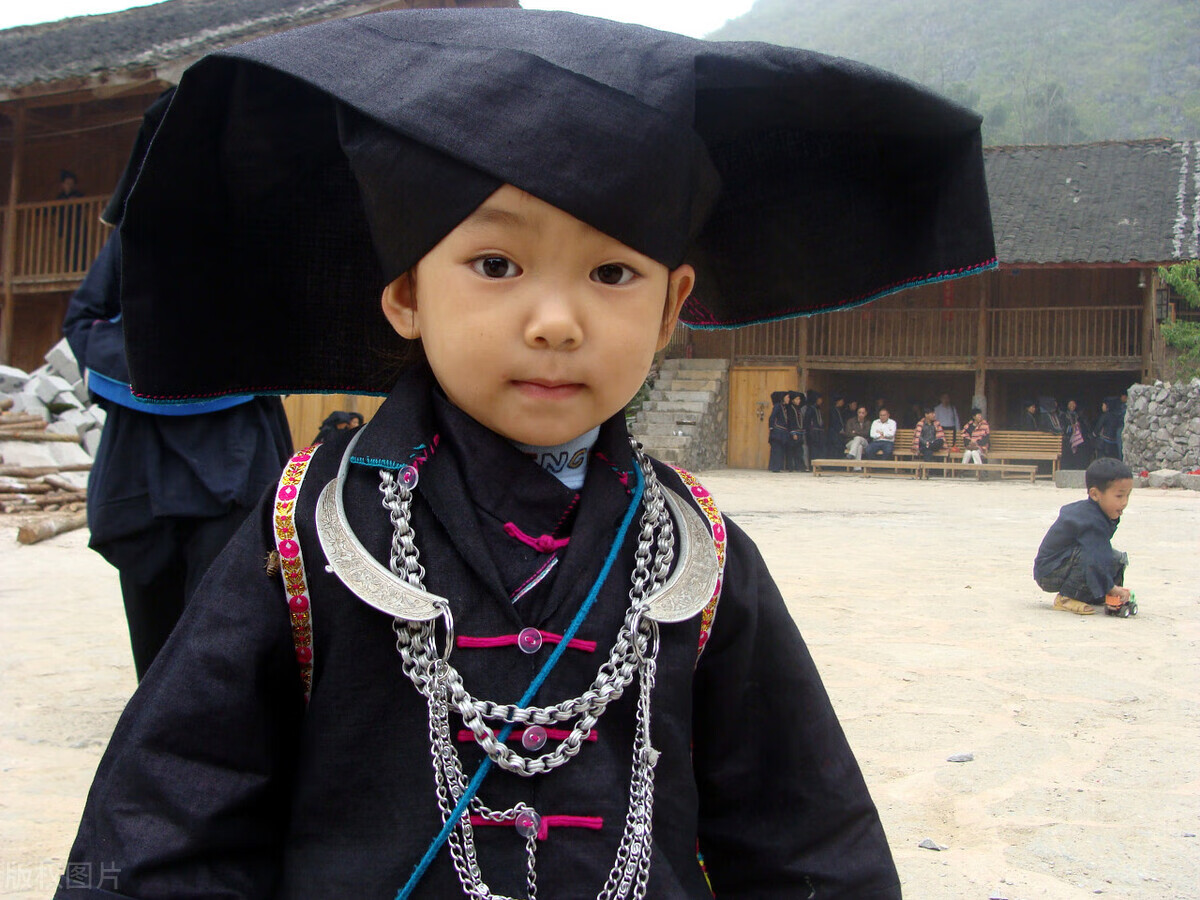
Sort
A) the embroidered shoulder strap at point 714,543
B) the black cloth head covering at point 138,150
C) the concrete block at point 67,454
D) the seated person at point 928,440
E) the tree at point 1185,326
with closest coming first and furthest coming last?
the embroidered shoulder strap at point 714,543
the black cloth head covering at point 138,150
the concrete block at point 67,454
the tree at point 1185,326
the seated person at point 928,440

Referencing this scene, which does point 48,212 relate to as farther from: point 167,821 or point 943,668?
point 167,821

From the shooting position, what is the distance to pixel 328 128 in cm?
149

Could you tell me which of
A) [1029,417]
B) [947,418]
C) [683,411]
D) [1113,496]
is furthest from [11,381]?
[1029,417]

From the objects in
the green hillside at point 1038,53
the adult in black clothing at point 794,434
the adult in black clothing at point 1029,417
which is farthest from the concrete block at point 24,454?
the green hillside at point 1038,53

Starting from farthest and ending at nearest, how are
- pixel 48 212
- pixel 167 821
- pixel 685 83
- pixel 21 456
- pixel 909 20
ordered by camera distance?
pixel 909 20 < pixel 48 212 < pixel 21 456 < pixel 685 83 < pixel 167 821

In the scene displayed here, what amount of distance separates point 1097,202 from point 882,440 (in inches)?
273

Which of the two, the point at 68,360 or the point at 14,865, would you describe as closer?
the point at 14,865

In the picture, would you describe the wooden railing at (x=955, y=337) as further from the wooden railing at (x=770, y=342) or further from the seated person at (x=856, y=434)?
the seated person at (x=856, y=434)

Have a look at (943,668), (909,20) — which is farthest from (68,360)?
(909,20)

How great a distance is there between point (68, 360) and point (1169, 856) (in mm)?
A: 13140

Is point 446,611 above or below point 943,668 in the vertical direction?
above

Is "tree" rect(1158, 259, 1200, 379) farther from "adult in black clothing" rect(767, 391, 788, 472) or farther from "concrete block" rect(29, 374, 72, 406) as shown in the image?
"concrete block" rect(29, 374, 72, 406)

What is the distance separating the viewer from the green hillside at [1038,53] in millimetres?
60375

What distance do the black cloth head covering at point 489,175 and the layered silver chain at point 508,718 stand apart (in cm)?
42
